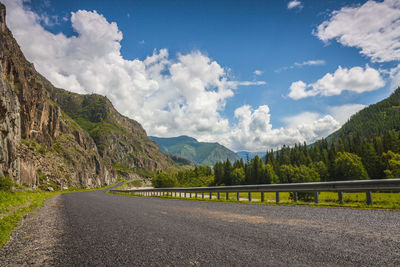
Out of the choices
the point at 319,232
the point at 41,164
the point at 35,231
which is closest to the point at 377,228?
the point at 319,232

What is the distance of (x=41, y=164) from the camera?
234 feet

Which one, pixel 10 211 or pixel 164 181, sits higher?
pixel 10 211

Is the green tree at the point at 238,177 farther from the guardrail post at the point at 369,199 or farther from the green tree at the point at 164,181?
the guardrail post at the point at 369,199

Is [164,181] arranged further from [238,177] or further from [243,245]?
[243,245]

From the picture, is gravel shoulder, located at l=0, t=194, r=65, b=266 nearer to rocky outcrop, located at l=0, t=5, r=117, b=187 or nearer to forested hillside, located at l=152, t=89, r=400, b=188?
rocky outcrop, located at l=0, t=5, r=117, b=187

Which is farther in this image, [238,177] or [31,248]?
[238,177]

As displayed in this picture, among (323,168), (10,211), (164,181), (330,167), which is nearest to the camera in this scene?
(10,211)

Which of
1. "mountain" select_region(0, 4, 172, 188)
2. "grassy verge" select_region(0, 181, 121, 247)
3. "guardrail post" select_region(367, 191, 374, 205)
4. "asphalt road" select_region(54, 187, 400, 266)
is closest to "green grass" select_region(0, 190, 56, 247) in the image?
"grassy verge" select_region(0, 181, 121, 247)

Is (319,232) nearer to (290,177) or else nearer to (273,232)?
(273,232)

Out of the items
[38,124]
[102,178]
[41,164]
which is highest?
[38,124]

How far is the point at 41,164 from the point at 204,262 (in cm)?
8537

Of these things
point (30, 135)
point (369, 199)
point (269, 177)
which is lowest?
point (269, 177)

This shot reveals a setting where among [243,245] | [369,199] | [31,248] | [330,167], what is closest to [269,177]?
[330,167]

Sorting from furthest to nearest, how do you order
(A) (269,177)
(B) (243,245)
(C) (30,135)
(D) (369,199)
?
1. (A) (269,177)
2. (C) (30,135)
3. (D) (369,199)
4. (B) (243,245)
